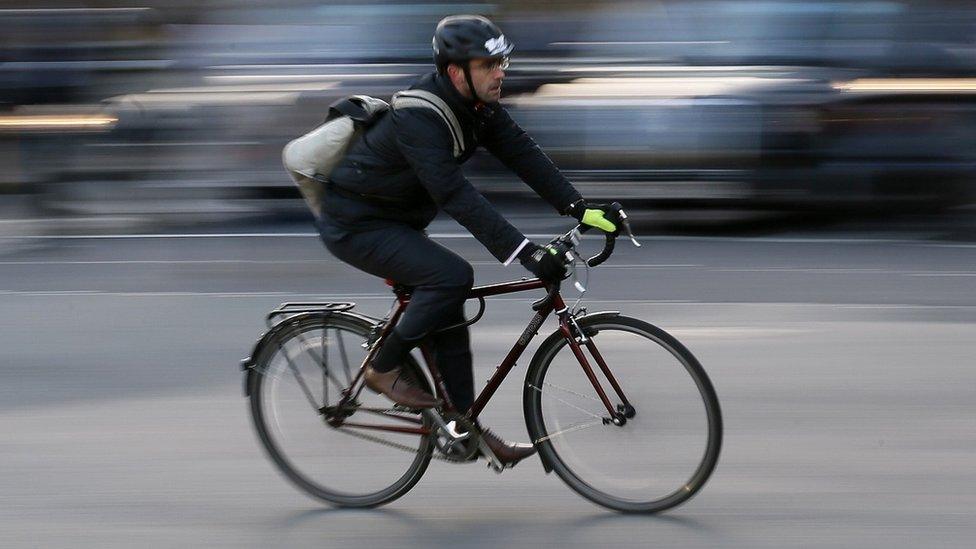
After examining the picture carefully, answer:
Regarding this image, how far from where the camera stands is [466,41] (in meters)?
4.36

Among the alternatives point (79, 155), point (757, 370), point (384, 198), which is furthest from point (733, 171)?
point (384, 198)

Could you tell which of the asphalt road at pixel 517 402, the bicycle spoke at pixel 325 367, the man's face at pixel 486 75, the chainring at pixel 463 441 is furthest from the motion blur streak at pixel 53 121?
the man's face at pixel 486 75

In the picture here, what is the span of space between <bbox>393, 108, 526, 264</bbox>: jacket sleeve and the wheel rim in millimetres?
669

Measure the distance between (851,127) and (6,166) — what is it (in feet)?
22.2

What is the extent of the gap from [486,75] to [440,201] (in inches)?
15.3

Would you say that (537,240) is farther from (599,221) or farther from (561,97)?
(599,221)

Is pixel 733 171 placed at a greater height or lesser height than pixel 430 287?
lesser

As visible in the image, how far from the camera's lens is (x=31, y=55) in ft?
41.2

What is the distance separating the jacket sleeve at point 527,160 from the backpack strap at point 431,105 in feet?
0.76

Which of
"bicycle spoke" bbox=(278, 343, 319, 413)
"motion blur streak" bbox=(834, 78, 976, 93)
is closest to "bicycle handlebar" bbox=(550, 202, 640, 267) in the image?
"bicycle spoke" bbox=(278, 343, 319, 413)

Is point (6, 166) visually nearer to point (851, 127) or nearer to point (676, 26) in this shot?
point (676, 26)

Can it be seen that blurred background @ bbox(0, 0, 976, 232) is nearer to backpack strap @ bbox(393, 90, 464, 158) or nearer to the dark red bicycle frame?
the dark red bicycle frame

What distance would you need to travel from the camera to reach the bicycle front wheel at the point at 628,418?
4555mm

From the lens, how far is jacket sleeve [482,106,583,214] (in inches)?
185
